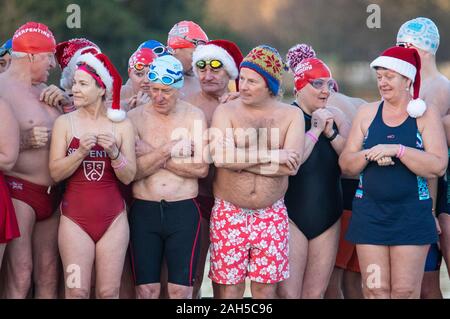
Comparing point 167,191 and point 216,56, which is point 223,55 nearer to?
point 216,56

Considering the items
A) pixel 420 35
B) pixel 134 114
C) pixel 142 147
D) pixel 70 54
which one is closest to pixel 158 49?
pixel 70 54

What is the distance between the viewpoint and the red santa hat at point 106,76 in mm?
5922

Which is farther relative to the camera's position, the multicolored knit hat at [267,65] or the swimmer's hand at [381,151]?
the multicolored knit hat at [267,65]

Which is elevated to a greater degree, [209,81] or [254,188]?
[209,81]

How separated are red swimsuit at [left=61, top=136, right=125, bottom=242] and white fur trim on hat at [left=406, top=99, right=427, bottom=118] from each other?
1980mm

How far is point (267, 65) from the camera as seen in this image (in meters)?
5.95

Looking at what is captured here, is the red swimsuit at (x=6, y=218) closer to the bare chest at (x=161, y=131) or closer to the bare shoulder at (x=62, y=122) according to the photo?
the bare shoulder at (x=62, y=122)

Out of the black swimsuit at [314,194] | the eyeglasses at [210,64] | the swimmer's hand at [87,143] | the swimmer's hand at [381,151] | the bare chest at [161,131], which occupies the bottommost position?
the black swimsuit at [314,194]

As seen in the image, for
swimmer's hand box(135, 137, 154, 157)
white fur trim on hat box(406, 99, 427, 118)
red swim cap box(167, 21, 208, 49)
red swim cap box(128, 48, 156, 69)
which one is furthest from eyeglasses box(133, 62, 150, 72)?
white fur trim on hat box(406, 99, 427, 118)

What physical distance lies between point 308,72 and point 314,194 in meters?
0.85

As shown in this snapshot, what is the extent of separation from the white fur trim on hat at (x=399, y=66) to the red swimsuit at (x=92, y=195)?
191 cm

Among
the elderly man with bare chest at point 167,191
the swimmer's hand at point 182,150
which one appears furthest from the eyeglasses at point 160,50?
the swimmer's hand at point 182,150

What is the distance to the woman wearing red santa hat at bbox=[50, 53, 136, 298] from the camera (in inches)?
229
